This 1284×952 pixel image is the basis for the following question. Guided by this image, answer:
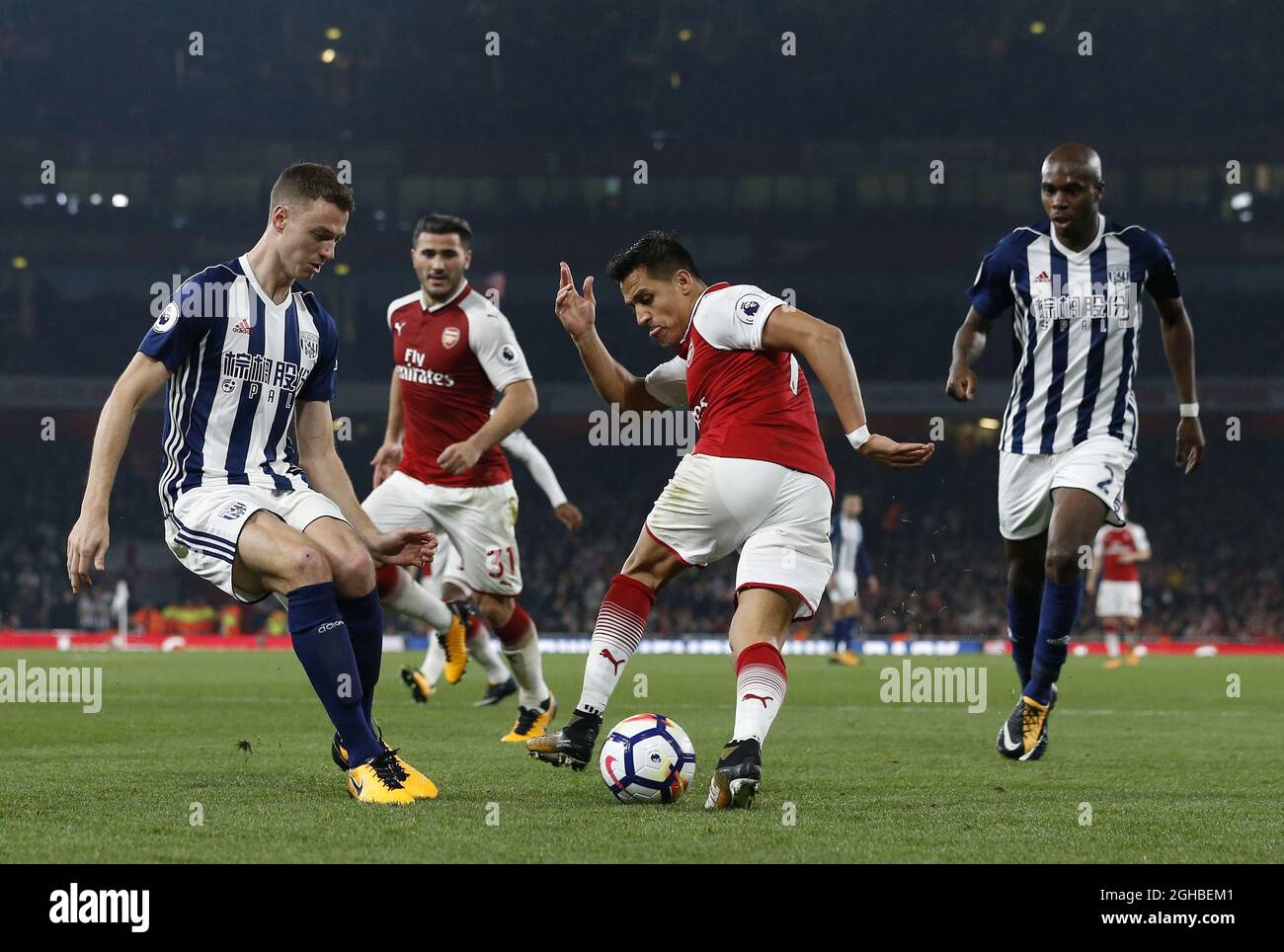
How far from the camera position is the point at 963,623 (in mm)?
27047

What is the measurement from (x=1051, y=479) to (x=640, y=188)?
28.1 m

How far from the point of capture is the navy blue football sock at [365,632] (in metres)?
5.01

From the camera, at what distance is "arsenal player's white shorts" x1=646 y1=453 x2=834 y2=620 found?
485cm

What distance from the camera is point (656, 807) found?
4.47 m

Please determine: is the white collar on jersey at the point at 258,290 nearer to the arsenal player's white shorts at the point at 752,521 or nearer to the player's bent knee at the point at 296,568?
the player's bent knee at the point at 296,568

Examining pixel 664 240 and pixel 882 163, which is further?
pixel 882 163

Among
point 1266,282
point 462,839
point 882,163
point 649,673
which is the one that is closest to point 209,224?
point 882,163

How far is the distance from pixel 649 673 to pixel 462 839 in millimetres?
10891

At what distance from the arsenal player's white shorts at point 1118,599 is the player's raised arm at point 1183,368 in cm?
1211

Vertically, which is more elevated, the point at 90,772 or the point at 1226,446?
the point at 1226,446

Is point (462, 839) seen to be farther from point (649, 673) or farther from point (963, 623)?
point (963, 623)

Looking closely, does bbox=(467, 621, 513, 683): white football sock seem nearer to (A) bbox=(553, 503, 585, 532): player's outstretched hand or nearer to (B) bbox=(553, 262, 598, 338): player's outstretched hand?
(A) bbox=(553, 503, 585, 532): player's outstretched hand

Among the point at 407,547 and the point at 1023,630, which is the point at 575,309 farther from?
the point at 1023,630

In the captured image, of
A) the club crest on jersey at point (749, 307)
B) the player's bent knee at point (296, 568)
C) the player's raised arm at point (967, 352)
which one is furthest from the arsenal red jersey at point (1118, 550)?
the player's bent knee at point (296, 568)
